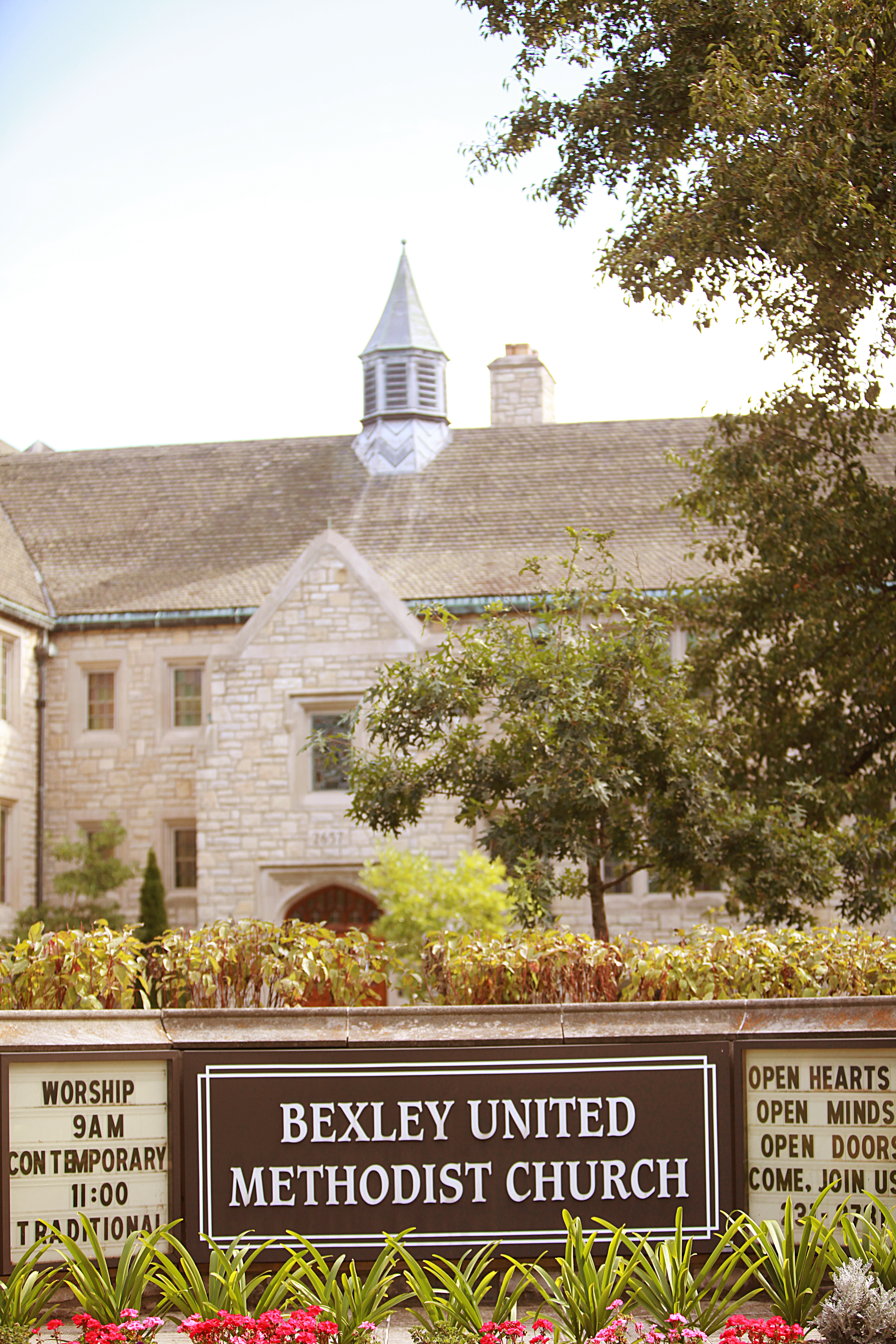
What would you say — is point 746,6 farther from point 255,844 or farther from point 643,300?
point 255,844

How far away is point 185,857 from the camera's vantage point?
23.0 metres

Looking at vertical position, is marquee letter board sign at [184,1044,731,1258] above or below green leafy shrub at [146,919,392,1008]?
below

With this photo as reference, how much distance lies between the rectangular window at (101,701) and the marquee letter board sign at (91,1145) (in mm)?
18178

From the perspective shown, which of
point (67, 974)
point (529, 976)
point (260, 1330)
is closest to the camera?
point (260, 1330)

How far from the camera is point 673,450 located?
2523 cm

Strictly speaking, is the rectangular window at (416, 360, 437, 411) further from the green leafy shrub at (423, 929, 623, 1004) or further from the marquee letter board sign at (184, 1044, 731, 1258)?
the marquee letter board sign at (184, 1044, 731, 1258)

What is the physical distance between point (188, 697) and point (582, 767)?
14.5 meters

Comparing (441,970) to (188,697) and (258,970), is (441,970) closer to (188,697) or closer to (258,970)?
(258,970)

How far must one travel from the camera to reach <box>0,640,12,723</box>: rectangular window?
72.9 ft

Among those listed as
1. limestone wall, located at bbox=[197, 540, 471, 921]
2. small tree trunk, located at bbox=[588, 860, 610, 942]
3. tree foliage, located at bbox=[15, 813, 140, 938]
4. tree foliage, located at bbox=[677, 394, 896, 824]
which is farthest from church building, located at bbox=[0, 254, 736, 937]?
small tree trunk, located at bbox=[588, 860, 610, 942]

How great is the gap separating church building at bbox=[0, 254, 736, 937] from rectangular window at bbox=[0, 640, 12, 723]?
4cm

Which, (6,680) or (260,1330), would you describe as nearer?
(260,1330)

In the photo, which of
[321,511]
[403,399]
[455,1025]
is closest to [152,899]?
[321,511]

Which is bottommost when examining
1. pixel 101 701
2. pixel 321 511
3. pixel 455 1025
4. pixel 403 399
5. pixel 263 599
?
pixel 455 1025
